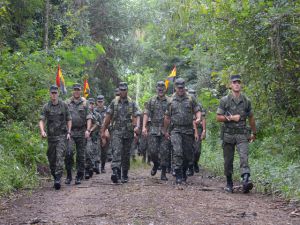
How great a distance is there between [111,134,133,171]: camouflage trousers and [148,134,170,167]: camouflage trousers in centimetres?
108

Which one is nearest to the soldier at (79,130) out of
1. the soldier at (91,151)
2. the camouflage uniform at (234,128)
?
the soldier at (91,151)

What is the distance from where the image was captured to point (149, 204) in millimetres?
7379

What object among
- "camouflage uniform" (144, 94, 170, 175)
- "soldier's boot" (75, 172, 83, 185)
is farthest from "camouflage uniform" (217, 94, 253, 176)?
"soldier's boot" (75, 172, 83, 185)

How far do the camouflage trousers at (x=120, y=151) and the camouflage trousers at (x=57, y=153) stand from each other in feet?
3.62

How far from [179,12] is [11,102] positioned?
608 cm

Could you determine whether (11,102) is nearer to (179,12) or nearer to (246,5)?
(179,12)

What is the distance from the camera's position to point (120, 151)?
1089 centimetres

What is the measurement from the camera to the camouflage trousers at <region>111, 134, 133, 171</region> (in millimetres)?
10828

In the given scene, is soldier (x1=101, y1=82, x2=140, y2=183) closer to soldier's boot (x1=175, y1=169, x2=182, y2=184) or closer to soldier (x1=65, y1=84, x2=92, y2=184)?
soldier (x1=65, y1=84, x2=92, y2=184)

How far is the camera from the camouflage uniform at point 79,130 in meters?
11.8

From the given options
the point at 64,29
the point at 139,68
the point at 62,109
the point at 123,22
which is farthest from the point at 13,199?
the point at 139,68

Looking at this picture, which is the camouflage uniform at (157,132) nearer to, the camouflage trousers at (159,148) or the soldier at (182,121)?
the camouflage trousers at (159,148)

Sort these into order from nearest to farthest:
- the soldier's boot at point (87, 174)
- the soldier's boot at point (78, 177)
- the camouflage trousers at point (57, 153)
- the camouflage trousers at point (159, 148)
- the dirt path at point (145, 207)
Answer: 1. the dirt path at point (145, 207)
2. the camouflage trousers at point (57, 153)
3. the soldier's boot at point (78, 177)
4. the camouflage trousers at point (159, 148)
5. the soldier's boot at point (87, 174)

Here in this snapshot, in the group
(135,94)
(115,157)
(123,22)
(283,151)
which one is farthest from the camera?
(135,94)
